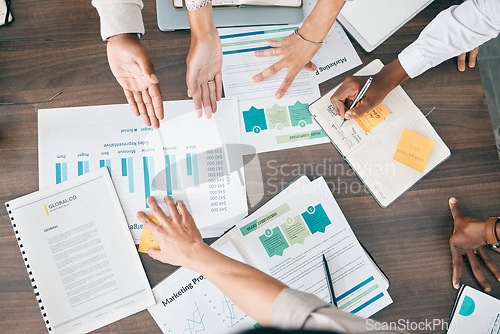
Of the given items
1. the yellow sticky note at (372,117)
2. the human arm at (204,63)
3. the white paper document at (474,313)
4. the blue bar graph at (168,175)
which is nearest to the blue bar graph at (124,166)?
the blue bar graph at (168,175)

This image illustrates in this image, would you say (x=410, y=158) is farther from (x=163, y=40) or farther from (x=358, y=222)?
(x=163, y=40)

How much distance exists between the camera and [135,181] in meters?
0.93

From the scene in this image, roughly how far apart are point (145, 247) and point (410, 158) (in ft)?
2.41

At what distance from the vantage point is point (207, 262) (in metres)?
0.82

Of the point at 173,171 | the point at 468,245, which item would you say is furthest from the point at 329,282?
the point at 173,171

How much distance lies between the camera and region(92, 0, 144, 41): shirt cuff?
0.87 m

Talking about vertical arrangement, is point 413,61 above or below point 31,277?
above

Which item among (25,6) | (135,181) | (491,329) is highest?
(25,6)

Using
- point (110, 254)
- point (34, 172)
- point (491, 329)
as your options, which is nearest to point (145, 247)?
point (110, 254)

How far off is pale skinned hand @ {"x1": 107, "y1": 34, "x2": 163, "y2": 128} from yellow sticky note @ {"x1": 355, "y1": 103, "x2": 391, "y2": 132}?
541 millimetres

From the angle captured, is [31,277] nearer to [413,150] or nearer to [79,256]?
[79,256]

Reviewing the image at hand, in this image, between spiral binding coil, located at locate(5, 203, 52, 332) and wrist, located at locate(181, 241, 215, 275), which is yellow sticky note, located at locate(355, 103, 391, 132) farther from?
spiral binding coil, located at locate(5, 203, 52, 332)

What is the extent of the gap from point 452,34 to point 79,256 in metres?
1.09

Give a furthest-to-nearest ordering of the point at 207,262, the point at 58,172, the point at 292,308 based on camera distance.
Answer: the point at 58,172 < the point at 207,262 < the point at 292,308
